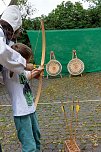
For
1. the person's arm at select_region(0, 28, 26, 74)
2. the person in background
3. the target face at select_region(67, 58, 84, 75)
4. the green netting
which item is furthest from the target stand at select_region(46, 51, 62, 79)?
the person's arm at select_region(0, 28, 26, 74)

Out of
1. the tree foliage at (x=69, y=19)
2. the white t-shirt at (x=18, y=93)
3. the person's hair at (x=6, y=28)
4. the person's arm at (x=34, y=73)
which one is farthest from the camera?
the tree foliage at (x=69, y=19)

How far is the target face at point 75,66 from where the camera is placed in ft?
32.5

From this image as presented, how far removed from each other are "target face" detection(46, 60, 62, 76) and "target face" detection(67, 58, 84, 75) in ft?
1.04

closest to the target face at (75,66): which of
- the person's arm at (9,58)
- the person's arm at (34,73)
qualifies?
the person's arm at (34,73)

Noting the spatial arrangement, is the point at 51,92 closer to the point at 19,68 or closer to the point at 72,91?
the point at 72,91

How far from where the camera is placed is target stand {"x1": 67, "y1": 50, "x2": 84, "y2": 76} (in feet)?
32.5

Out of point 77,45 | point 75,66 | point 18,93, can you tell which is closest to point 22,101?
point 18,93

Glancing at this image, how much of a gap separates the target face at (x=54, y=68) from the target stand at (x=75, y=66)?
12.5 inches

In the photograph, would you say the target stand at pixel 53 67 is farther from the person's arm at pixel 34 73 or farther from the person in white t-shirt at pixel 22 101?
the person in white t-shirt at pixel 22 101

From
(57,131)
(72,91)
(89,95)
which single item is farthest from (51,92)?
(57,131)

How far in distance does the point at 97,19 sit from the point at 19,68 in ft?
35.5

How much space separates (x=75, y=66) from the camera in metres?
9.91

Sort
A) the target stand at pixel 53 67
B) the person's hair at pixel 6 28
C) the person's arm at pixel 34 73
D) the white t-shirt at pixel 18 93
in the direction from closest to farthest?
1. the person's hair at pixel 6 28
2. the white t-shirt at pixel 18 93
3. the person's arm at pixel 34 73
4. the target stand at pixel 53 67

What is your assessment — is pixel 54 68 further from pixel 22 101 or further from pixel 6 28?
pixel 6 28
